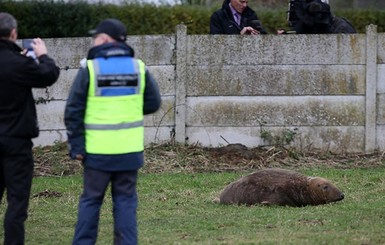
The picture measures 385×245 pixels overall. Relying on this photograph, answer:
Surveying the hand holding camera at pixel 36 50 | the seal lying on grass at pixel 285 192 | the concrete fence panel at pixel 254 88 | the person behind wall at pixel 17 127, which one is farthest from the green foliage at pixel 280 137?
the person behind wall at pixel 17 127

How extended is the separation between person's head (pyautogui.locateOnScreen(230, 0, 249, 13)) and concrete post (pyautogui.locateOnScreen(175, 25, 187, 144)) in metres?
0.95

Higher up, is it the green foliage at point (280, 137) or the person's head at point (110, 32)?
the person's head at point (110, 32)

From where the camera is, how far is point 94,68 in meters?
6.94

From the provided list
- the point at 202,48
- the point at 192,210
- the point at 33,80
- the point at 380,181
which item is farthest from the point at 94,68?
the point at 202,48

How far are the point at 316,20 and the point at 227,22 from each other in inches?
49.8

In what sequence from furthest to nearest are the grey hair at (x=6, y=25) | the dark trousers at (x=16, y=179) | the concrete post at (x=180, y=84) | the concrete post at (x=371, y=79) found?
the concrete post at (x=371, y=79)
the concrete post at (x=180, y=84)
the grey hair at (x=6, y=25)
the dark trousers at (x=16, y=179)

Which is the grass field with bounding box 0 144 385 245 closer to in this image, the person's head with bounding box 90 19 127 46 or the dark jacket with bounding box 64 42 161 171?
the dark jacket with bounding box 64 42 161 171

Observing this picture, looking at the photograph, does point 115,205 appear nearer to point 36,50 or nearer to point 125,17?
point 36,50

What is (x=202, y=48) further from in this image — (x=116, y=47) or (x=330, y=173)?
(x=116, y=47)

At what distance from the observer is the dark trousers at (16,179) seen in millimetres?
7430

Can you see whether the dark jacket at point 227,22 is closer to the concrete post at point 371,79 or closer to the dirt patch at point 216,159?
the concrete post at point 371,79

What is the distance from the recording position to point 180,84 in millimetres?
13219

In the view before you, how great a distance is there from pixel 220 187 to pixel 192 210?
1.59 metres

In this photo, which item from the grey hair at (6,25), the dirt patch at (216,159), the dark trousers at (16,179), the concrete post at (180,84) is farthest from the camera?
the concrete post at (180,84)
